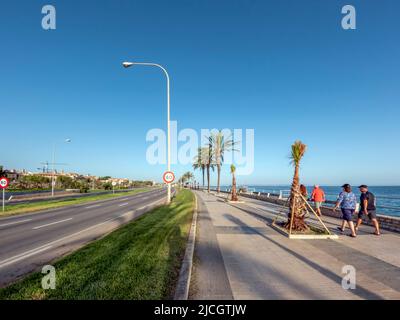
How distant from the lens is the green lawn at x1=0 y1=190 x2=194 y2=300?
399cm

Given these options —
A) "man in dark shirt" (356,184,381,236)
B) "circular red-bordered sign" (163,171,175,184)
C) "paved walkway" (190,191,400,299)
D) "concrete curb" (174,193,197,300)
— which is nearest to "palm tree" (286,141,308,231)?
"paved walkway" (190,191,400,299)

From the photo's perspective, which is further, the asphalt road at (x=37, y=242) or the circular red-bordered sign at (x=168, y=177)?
the circular red-bordered sign at (x=168, y=177)

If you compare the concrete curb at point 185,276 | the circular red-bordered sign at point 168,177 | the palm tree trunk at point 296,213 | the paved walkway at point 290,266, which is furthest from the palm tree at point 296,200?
the circular red-bordered sign at point 168,177

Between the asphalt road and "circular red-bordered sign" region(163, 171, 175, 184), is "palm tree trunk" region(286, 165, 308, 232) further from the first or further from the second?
the asphalt road

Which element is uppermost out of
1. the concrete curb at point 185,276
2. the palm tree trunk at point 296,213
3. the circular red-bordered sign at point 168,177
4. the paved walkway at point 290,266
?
the circular red-bordered sign at point 168,177

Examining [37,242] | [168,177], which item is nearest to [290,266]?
[37,242]

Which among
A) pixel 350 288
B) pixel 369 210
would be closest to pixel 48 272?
pixel 350 288

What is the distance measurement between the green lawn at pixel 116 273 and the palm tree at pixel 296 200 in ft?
14.7

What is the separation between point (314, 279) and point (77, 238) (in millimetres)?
8277

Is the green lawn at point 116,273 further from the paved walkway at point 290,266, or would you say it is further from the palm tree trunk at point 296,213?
the palm tree trunk at point 296,213

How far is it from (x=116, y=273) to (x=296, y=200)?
7052 mm

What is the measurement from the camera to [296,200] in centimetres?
929

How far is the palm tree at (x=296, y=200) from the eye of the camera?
9156mm
